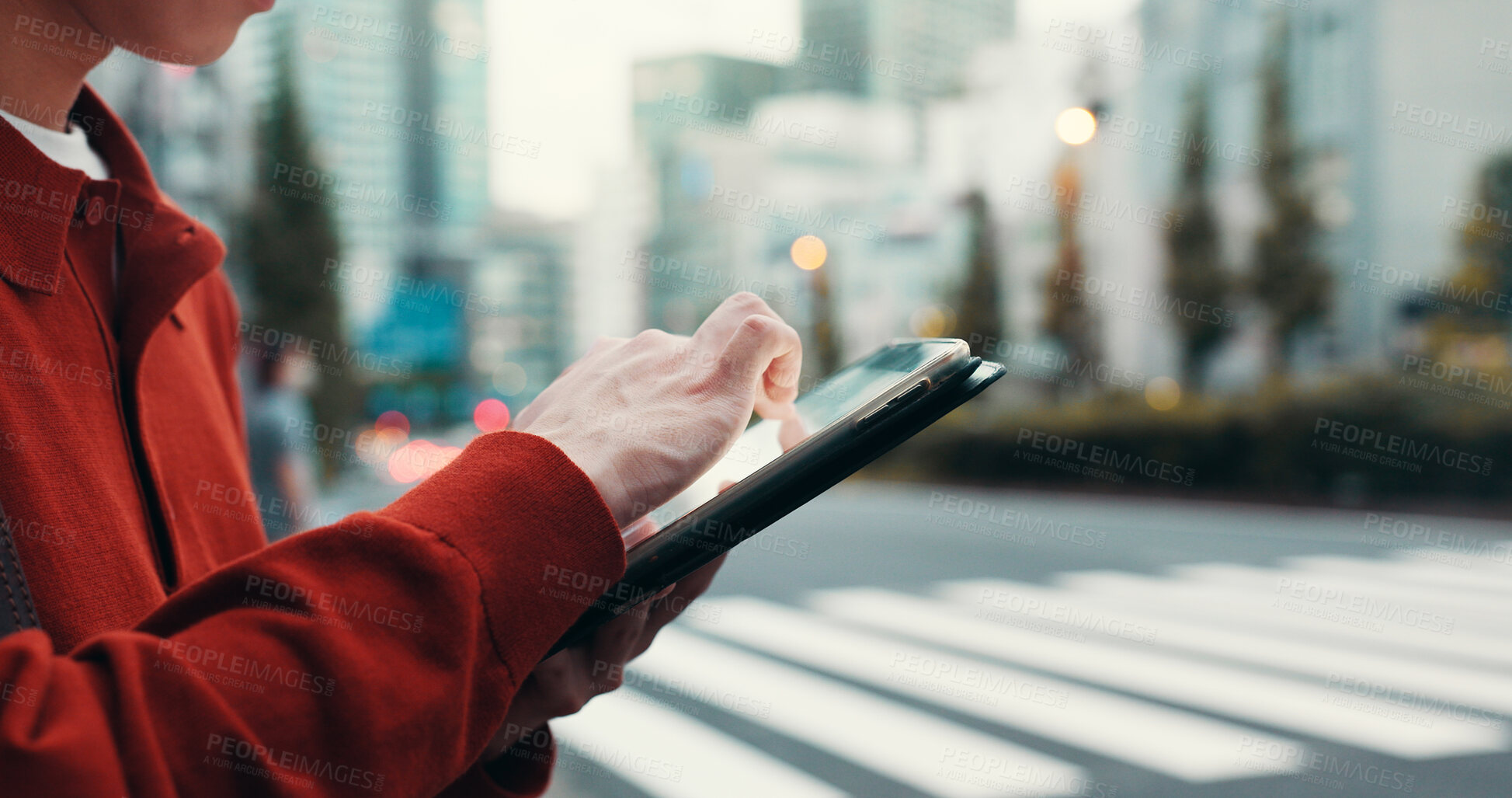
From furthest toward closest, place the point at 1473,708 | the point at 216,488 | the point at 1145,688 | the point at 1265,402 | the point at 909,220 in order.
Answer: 1. the point at 909,220
2. the point at 1265,402
3. the point at 1145,688
4. the point at 1473,708
5. the point at 216,488

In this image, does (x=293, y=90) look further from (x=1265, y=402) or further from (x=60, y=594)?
(x=60, y=594)

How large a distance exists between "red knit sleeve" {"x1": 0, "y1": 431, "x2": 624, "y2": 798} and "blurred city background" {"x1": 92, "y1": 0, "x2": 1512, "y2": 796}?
5.30 feet

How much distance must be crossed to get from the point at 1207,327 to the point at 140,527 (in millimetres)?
22195

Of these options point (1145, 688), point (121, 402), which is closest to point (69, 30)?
point (121, 402)

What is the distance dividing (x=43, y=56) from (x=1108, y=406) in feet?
64.6

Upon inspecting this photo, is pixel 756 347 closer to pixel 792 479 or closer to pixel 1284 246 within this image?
pixel 792 479

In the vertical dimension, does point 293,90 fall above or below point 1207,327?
above

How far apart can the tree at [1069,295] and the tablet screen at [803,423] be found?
73.8 feet

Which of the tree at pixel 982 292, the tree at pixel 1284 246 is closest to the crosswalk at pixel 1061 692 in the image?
the tree at pixel 1284 246

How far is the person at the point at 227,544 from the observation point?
0.67 meters

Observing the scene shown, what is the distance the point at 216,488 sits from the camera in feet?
4.20

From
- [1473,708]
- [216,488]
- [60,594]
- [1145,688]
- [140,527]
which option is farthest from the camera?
[1145,688]

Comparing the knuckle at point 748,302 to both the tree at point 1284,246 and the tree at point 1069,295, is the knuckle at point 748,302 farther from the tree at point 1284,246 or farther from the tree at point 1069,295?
the tree at point 1069,295

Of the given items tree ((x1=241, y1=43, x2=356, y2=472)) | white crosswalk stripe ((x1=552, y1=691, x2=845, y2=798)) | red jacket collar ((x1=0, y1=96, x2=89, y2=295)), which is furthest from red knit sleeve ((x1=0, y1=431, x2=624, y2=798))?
tree ((x1=241, y1=43, x2=356, y2=472))
